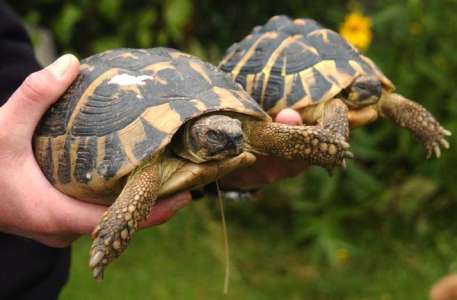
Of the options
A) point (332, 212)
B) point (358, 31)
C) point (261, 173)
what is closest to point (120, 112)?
point (261, 173)

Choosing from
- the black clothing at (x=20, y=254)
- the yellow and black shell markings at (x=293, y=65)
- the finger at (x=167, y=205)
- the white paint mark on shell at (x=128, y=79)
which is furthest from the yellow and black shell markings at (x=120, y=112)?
the black clothing at (x=20, y=254)

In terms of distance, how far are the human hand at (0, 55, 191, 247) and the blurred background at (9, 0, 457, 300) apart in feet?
4.95

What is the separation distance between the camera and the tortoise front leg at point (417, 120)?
2150 mm

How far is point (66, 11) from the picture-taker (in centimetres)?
370

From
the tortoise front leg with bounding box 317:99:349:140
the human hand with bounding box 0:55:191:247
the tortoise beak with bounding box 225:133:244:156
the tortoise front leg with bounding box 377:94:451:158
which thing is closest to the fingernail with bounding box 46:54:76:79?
the human hand with bounding box 0:55:191:247

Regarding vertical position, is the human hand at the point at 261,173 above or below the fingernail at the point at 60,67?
below

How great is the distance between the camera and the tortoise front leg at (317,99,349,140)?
185 cm

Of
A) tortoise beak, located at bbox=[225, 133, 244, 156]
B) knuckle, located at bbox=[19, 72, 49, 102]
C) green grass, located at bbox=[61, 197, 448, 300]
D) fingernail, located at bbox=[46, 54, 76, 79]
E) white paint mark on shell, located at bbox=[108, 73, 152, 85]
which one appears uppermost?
fingernail, located at bbox=[46, 54, 76, 79]

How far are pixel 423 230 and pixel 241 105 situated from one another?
196 centimetres

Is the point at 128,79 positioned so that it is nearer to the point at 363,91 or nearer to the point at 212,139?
the point at 212,139

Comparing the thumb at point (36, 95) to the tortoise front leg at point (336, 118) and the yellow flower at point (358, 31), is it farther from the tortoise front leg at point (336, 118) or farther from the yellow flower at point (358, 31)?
the yellow flower at point (358, 31)

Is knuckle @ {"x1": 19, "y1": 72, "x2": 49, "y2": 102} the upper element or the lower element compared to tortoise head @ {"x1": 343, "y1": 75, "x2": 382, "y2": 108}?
upper

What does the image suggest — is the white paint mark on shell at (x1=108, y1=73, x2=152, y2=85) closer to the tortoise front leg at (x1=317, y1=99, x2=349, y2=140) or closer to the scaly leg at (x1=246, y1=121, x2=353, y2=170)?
the scaly leg at (x1=246, y1=121, x2=353, y2=170)

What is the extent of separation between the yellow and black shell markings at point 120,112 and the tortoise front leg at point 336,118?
0.78 ft
